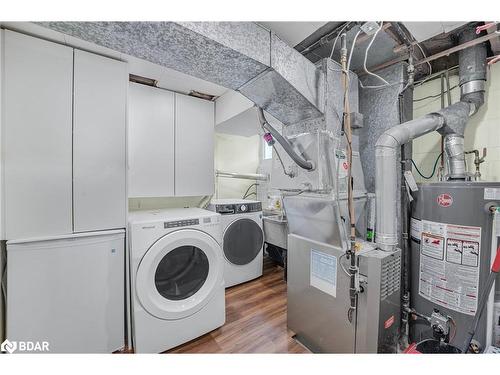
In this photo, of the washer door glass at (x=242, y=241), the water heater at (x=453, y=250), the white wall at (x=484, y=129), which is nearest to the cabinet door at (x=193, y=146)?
the washer door glass at (x=242, y=241)

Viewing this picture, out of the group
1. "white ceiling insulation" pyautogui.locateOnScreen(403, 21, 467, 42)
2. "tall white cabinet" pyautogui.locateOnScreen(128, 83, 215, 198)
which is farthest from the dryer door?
"white ceiling insulation" pyautogui.locateOnScreen(403, 21, 467, 42)

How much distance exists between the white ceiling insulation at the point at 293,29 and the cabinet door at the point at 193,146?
3.77 ft

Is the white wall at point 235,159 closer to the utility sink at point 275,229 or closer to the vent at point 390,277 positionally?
the utility sink at point 275,229

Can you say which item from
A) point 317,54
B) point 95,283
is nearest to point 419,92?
point 317,54

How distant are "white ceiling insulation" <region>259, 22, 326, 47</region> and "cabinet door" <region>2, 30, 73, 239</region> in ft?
4.16

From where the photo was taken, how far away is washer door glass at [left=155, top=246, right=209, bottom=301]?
4.91 ft

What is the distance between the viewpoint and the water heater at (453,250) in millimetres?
1141

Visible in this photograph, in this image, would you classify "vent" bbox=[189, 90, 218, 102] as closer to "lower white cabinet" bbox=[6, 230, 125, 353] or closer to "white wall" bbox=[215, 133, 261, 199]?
"white wall" bbox=[215, 133, 261, 199]

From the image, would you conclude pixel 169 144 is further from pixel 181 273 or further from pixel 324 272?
pixel 324 272

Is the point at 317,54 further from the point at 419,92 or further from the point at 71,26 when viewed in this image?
the point at 71,26

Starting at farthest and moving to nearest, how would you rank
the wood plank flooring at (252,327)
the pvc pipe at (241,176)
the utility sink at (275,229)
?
the pvc pipe at (241,176), the utility sink at (275,229), the wood plank flooring at (252,327)

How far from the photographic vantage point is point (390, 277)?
118 centimetres

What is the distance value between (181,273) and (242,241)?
0.89 metres

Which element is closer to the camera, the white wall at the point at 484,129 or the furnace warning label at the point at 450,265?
the furnace warning label at the point at 450,265
